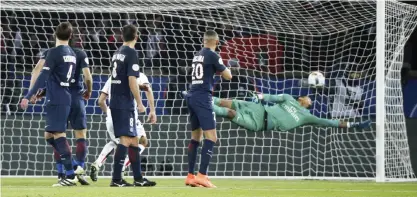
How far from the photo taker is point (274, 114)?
1523 cm

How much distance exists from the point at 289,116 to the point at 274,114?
29 centimetres

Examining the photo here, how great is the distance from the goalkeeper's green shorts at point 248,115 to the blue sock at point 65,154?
13.5 ft

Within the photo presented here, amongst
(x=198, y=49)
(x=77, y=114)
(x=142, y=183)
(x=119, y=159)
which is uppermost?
(x=198, y=49)

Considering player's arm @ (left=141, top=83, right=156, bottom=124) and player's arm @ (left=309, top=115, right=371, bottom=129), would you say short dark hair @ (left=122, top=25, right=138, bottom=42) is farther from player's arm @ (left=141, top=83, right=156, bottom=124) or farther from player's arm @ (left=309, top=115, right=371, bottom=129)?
player's arm @ (left=309, top=115, right=371, bottom=129)

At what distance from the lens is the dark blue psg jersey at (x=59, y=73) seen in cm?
1143

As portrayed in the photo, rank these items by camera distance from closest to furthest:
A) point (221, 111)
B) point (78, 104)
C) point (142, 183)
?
1. point (142, 183)
2. point (78, 104)
3. point (221, 111)

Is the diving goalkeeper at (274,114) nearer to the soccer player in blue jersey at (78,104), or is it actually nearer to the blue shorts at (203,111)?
the soccer player in blue jersey at (78,104)

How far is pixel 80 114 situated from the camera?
12.4 metres

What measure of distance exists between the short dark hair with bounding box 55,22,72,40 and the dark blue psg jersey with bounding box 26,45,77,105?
0.38 ft

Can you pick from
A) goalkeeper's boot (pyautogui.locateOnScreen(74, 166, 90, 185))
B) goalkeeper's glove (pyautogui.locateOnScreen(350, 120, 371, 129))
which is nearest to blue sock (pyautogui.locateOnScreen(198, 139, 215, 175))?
goalkeeper's boot (pyautogui.locateOnScreen(74, 166, 90, 185))

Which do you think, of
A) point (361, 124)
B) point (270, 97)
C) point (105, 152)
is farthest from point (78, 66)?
point (361, 124)

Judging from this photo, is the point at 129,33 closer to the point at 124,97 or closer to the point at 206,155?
the point at 124,97

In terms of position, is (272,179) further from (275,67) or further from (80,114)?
(80,114)

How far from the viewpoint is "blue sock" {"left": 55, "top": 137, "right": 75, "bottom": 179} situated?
11484 mm
